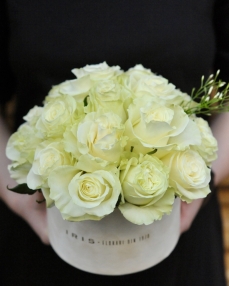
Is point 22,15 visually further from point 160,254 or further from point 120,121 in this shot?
point 160,254

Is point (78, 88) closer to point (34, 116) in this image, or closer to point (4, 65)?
point (34, 116)

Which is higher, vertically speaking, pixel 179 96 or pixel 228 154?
pixel 179 96

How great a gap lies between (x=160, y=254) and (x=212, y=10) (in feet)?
1.74

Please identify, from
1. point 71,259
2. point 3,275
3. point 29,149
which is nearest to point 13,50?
point 29,149

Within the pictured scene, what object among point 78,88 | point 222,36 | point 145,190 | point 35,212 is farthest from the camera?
point 222,36

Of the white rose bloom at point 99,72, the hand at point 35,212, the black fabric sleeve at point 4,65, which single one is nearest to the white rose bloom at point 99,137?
Result: the white rose bloom at point 99,72

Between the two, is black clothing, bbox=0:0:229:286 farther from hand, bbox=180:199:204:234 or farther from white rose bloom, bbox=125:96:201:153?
white rose bloom, bbox=125:96:201:153

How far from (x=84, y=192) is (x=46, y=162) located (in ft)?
0.22

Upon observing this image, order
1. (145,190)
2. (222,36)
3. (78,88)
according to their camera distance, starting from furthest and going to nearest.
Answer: (222,36) → (78,88) → (145,190)

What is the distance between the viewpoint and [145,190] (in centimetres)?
47

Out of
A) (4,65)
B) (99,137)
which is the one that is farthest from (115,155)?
(4,65)

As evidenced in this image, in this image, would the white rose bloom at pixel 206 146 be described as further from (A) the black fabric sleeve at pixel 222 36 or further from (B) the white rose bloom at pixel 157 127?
(A) the black fabric sleeve at pixel 222 36

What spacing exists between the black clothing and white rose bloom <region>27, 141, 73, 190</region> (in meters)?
0.32

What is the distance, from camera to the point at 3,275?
3.19 feet
